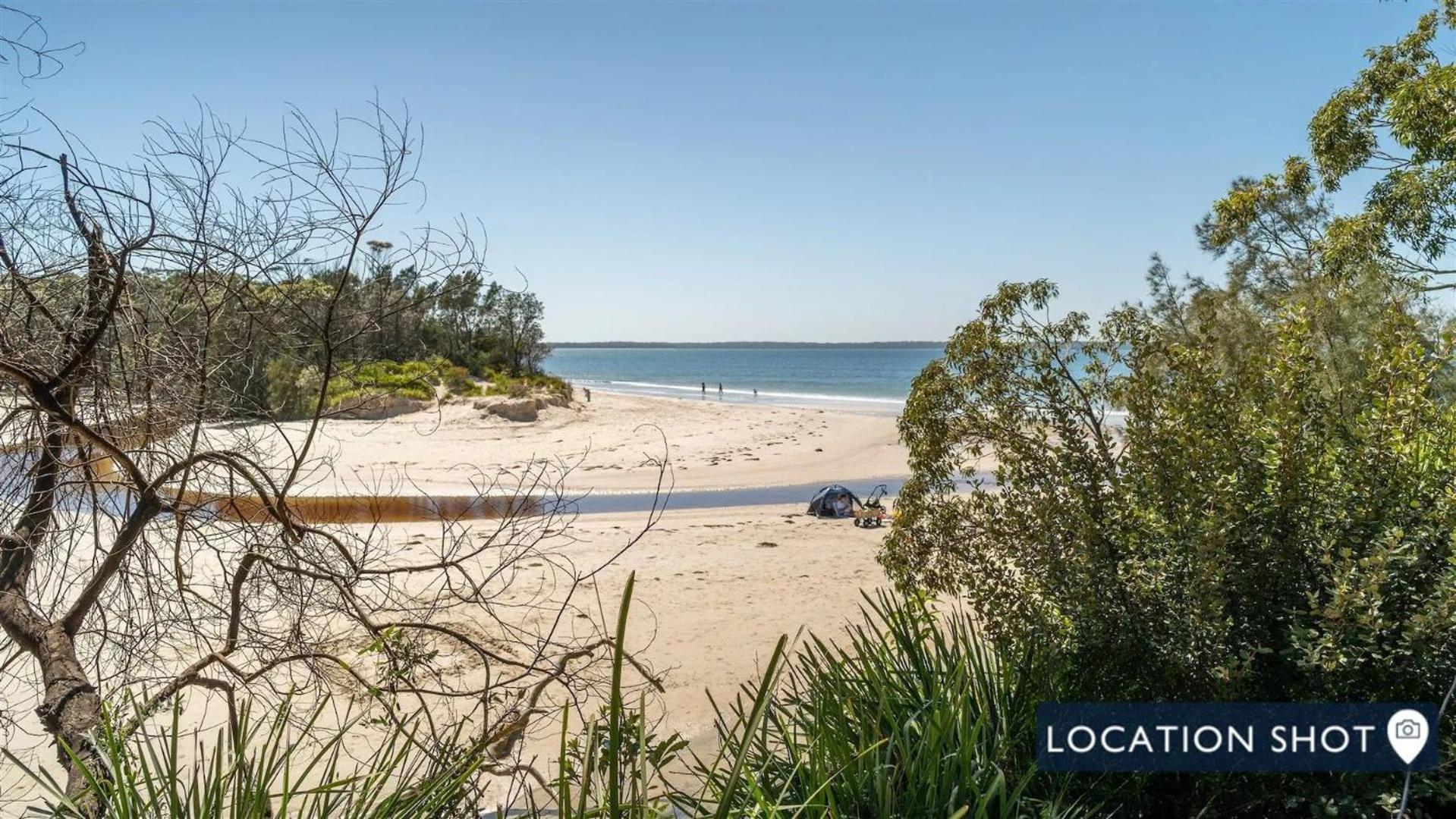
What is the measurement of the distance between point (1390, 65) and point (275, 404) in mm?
12787

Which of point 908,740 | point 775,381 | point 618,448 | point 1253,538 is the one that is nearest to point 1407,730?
point 1253,538

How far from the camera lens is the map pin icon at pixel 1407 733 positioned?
3088mm

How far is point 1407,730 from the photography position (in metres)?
3.16

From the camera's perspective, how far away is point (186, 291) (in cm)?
326

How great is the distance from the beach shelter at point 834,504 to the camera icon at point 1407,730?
48.2 ft

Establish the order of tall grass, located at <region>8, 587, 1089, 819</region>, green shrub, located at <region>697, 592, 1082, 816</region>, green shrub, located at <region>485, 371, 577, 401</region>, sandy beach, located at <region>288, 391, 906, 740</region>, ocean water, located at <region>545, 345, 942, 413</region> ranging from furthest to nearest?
ocean water, located at <region>545, 345, 942, 413</region>, green shrub, located at <region>485, 371, 577, 401</region>, sandy beach, located at <region>288, 391, 906, 740</region>, green shrub, located at <region>697, 592, 1082, 816</region>, tall grass, located at <region>8, 587, 1089, 819</region>

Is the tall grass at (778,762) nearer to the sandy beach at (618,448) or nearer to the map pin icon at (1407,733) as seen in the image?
the map pin icon at (1407,733)

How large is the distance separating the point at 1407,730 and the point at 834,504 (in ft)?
49.3

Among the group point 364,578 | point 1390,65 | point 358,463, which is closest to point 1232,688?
point 364,578

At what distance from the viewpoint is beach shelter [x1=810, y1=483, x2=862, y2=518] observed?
18.0m

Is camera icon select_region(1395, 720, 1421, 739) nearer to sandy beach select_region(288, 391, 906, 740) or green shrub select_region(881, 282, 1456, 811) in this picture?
green shrub select_region(881, 282, 1456, 811)

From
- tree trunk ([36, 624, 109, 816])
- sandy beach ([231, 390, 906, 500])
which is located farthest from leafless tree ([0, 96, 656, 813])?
sandy beach ([231, 390, 906, 500])

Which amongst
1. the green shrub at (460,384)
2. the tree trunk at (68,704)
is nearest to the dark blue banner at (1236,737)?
the tree trunk at (68,704)

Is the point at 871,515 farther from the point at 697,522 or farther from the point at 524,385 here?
the point at 524,385
